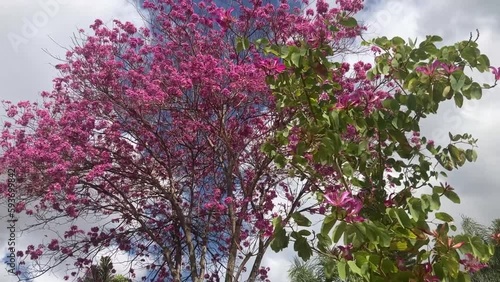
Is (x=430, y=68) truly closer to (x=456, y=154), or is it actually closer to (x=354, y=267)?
(x=456, y=154)

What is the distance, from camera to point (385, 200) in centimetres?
292

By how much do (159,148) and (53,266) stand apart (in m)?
2.99

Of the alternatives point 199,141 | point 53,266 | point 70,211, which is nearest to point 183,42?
point 199,141

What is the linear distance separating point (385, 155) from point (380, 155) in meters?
0.07

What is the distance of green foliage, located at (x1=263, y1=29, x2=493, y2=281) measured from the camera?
2406mm

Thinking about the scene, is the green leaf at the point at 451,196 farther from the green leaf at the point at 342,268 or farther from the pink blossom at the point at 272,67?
the pink blossom at the point at 272,67

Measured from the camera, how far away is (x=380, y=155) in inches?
118

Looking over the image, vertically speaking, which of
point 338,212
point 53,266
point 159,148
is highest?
point 159,148

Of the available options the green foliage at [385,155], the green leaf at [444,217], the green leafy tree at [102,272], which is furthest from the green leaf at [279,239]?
the green leafy tree at [102,272]

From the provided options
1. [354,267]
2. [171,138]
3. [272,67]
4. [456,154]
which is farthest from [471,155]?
[171,138]

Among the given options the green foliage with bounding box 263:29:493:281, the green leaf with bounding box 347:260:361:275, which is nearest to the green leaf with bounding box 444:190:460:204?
the green foliage with bounding box 263:29:493:281

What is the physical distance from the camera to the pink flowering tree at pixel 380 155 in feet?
7.88

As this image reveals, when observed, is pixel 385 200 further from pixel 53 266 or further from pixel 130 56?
pixel 53 266

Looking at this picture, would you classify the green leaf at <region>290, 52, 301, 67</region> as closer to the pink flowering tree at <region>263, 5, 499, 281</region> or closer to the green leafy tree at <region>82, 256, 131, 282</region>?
the pink flowering tree at <region>263, 5, 499, 281</region>
